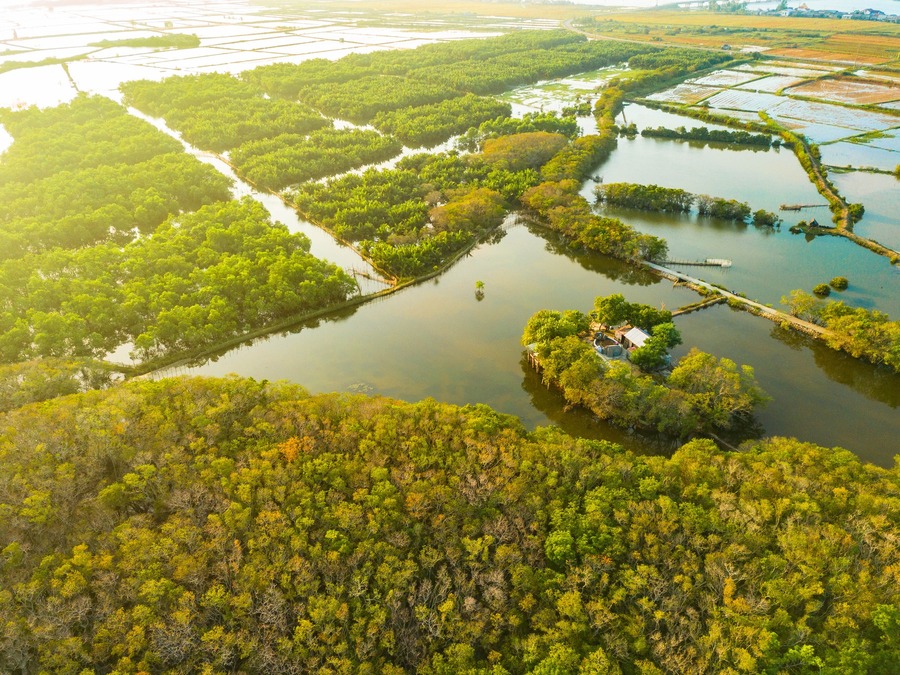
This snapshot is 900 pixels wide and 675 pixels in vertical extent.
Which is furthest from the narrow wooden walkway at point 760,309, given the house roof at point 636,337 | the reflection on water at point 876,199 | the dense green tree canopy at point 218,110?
the dense green tree canopy at point 218,110

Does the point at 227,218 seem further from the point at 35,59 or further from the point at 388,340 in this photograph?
the point at 35,59

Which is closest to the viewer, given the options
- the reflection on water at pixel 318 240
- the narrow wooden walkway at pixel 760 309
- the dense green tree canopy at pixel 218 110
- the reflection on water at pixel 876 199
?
the narrow wooden walkway at pixel 760 309

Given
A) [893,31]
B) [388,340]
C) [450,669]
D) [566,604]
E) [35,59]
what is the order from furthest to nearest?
[893,31] → [35,59] → [388,340] → [566,604] → [450,669]

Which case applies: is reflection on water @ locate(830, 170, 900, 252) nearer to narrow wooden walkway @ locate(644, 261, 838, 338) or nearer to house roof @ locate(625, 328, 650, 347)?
narrow wooden walkway @ locate(644, 261, 838, 338)

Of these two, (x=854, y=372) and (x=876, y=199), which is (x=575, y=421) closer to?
(x=854, y=372)

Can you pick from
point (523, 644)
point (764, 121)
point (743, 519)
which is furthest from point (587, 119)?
point (523, 644)

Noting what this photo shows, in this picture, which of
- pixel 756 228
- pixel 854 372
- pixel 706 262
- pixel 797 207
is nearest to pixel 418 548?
pixel 854 372

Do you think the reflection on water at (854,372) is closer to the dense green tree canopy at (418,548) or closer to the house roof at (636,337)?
the house roof at (636,337)

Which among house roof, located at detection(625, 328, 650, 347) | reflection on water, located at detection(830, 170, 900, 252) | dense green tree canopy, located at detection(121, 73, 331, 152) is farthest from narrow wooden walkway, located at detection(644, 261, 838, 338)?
dense green tree canopy, located at detection(121, 73, 331, 152)
